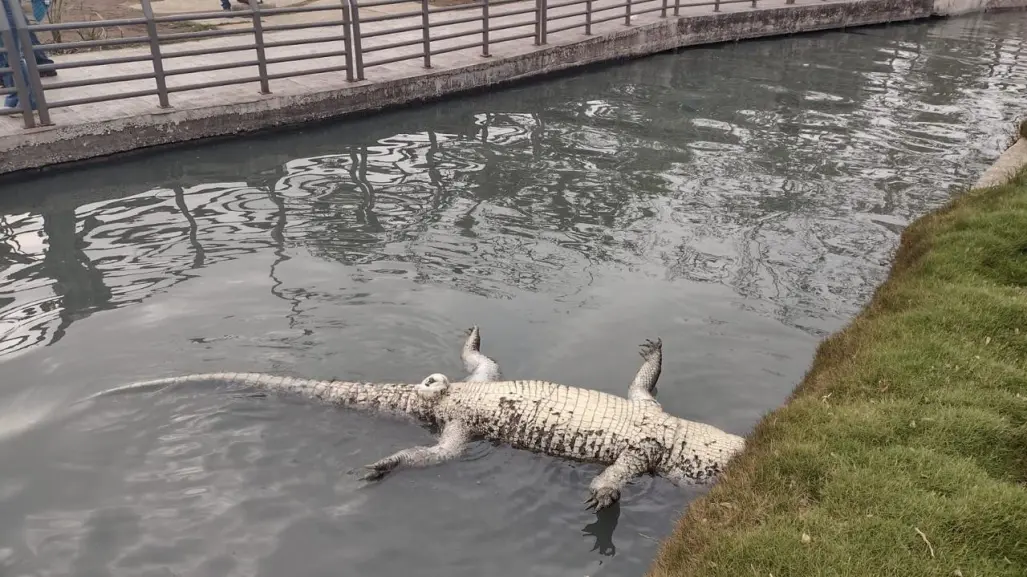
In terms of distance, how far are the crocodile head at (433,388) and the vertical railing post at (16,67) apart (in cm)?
763

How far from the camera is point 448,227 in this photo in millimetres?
8953

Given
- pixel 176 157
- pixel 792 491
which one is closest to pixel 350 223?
pixel 176 157

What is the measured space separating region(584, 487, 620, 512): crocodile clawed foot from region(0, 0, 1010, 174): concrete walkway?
8977mm

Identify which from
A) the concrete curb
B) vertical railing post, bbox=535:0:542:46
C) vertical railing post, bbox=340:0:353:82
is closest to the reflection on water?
the concrete curb

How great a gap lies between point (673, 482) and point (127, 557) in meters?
3.55

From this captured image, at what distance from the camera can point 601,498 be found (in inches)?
197

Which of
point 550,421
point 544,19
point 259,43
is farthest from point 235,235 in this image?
point 544,19

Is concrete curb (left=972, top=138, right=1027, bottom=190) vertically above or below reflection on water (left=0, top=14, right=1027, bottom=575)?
above

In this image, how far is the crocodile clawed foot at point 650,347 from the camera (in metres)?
6.37

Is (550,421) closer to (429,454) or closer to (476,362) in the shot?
(429,454)

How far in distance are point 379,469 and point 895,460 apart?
3.25 metres

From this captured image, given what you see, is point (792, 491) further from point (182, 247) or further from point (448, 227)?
point (182, 247)

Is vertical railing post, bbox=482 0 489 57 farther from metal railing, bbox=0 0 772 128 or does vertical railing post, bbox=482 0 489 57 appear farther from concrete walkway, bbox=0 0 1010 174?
concrete walkway, bbox=0 0 1010 174

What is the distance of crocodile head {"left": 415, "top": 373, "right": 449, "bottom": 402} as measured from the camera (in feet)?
19.0
